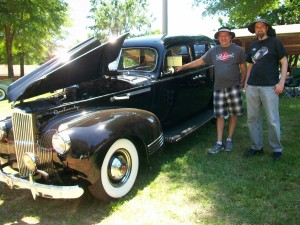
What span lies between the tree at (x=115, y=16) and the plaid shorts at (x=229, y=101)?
44331 mm

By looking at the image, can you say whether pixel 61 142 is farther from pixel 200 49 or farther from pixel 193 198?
pixel 200 49

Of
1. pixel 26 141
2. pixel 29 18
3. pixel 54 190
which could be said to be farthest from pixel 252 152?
pixel 29 18

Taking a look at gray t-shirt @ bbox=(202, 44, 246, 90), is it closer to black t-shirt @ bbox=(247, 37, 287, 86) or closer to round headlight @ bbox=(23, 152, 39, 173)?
black t-shirt @ bbox=(247, 37, 287, 86)

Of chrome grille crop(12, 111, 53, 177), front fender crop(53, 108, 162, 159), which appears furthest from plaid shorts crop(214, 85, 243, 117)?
chrome grille crop(12, 111, 53, 177)

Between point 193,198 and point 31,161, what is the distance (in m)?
1.78

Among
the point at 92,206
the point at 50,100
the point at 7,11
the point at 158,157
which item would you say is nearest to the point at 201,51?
the point at 158,157

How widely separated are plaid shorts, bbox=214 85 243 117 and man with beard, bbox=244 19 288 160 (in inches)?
10.5

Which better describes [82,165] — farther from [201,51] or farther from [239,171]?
[201,51]

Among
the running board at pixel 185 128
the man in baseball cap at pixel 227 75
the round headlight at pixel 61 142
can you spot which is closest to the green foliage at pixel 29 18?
the running board at pixel 185 128

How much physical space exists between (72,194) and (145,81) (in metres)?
2.23

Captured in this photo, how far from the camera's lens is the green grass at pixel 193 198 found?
3.42m

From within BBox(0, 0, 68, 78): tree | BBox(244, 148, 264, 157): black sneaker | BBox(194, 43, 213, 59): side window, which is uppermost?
BBox(0, 0, 68, 78): tree

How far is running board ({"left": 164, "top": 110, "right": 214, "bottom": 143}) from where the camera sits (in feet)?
16.3

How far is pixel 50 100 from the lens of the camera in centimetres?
423
